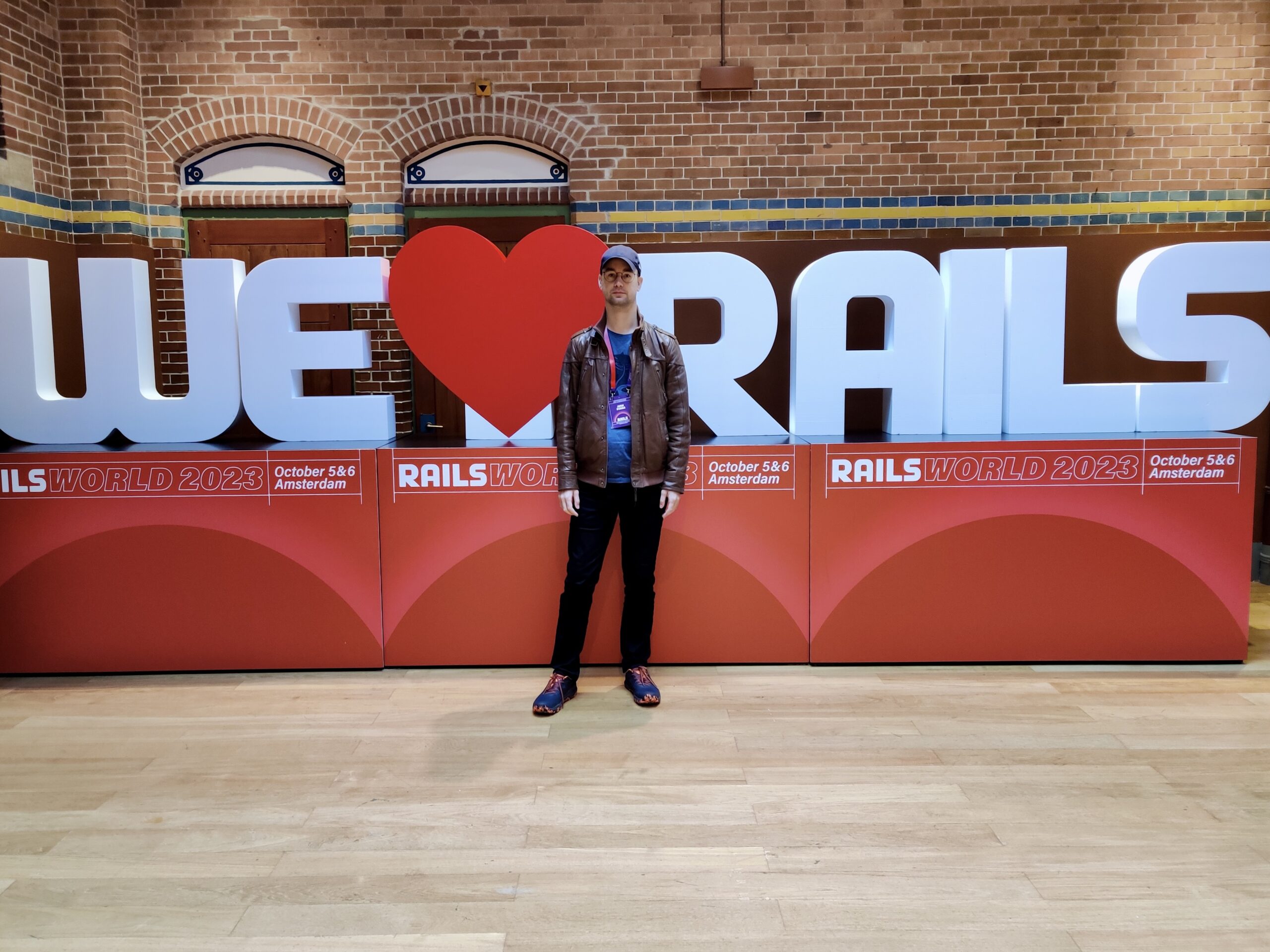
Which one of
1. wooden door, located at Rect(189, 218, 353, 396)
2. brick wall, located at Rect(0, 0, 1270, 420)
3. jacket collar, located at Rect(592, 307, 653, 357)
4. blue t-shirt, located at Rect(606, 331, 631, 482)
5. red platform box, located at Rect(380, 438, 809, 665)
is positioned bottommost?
red platform box, located at Rect(380, 438, 809, 665)

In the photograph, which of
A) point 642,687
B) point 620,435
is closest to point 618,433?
point 620,435

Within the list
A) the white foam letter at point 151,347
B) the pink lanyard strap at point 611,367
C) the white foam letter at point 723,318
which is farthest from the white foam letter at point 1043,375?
the white foam letter at point 151,347

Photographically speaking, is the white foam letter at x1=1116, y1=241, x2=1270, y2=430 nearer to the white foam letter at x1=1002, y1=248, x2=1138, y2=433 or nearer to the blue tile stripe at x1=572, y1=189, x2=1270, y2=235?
the white foam letter at x1=1002, y1=248, x2=1138, y2=433

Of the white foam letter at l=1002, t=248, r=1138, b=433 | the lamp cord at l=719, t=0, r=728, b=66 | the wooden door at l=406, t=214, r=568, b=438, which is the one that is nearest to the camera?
the white foam letter at l=1002, t=248, r=1138, b=433

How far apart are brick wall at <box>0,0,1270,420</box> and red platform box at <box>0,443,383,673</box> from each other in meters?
2.16

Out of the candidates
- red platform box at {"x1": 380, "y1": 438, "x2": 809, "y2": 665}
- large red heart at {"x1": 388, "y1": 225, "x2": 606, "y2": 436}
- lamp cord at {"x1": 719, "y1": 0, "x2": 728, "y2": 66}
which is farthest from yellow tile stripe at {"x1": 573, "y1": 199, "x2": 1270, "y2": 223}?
red platform box at {"x1": 380, "y1": 438, "x2": 809, "y2": 665}

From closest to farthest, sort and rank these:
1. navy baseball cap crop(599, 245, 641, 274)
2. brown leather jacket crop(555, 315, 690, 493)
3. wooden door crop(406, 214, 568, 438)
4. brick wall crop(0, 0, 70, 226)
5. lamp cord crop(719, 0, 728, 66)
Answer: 1. navy baseball cap crop(599, 245, 641, 274)
2. brown leather jacket crop(555, 315, 690, 493)
3. brick wall crop(0, 0, 70, 226)
4. lamp cord crop(719, 0, 728, 66)
5. wooden door crop(406, 214, 568, 438)

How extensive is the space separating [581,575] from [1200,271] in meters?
2.85

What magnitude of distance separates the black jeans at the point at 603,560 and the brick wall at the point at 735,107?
2480 millimetres

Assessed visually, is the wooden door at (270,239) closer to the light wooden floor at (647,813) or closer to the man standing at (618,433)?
the man standing at (618,433)

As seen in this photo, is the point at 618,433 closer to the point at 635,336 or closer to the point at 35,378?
the point at 635,336

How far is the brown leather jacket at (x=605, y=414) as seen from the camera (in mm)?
3031

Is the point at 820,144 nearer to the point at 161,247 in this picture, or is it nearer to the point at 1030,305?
the point at 1030,305

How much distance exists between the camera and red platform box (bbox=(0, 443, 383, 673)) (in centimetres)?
340
